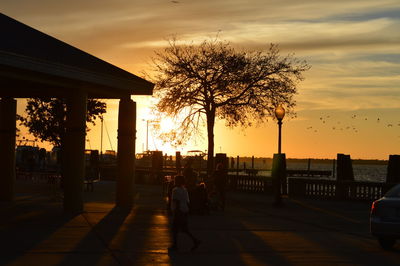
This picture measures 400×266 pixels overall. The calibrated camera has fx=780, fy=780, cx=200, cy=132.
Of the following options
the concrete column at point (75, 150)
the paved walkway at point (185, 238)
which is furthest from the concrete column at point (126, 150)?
the concrete column at point (75, 150)

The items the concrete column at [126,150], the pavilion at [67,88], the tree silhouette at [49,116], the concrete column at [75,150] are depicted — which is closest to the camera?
the pavilion at [67,88]

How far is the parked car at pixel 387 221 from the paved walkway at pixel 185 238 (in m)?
0.32

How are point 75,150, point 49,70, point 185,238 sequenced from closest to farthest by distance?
point 185,238 < point 49,70 < point 75,150

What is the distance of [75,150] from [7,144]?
548 cm

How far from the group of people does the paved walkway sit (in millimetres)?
422

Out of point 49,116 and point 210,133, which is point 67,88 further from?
point 49,116

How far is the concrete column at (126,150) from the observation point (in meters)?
28.8

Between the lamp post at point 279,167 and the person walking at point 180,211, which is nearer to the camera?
the person walking at point 180,211

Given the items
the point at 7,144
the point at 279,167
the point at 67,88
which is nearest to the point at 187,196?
the point at 67,88

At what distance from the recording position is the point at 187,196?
56.8 feet

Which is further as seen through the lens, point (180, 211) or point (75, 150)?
point (75, 150)

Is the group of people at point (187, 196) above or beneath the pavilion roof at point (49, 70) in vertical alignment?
beneath

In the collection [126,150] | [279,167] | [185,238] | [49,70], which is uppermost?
[49,70]

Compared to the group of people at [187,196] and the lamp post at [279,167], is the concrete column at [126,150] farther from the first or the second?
the lamp post at [279,167]
